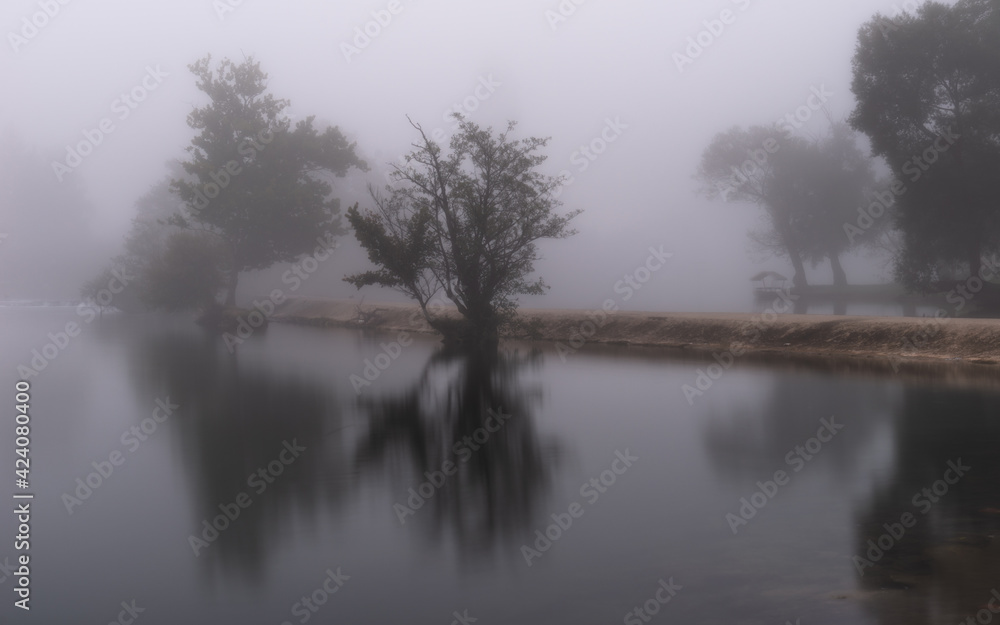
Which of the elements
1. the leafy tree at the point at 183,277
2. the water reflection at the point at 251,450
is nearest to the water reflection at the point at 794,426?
the water reflection at the point at 251,450

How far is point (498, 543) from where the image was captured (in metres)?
7.68

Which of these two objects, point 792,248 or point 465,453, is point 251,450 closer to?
point 465,453

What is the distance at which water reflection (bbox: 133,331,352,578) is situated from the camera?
323 inches

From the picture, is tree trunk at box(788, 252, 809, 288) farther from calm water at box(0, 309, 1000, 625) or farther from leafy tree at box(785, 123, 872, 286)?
calm water at box(0, 309, 1000, 625)

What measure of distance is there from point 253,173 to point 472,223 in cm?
2933

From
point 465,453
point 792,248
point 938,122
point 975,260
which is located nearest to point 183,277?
point 938,122

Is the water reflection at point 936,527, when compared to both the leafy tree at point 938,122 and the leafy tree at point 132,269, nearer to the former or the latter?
the leafy tree at point 938,122

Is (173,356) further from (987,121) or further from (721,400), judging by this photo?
(987,121)

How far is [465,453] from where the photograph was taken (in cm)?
1160

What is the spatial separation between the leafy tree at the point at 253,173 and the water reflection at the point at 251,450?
3175 centimetres

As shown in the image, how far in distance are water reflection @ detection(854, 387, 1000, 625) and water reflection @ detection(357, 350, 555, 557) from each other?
3143 millimetres

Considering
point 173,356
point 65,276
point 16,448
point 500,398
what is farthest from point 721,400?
point 65,276

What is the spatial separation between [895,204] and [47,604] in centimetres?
3709

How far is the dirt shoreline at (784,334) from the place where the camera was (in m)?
21.4
